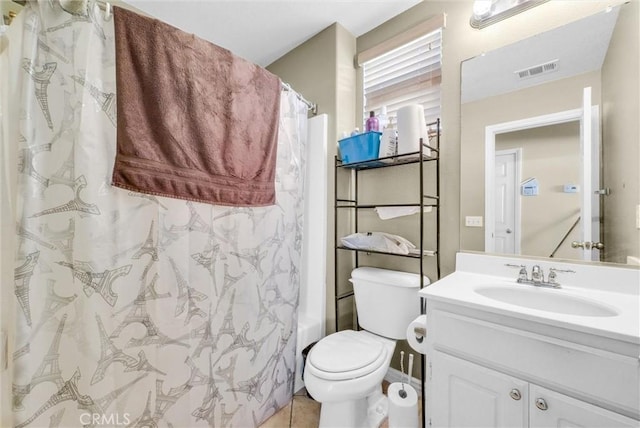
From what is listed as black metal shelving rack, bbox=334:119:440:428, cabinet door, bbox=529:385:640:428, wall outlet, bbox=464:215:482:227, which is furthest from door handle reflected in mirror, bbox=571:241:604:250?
cabinet door, bbox=529:385:640:428

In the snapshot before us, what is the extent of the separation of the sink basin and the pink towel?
1.18m

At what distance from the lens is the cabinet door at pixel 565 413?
2.33 feet

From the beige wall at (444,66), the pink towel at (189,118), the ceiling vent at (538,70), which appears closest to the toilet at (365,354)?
the beige wall at (444,66)

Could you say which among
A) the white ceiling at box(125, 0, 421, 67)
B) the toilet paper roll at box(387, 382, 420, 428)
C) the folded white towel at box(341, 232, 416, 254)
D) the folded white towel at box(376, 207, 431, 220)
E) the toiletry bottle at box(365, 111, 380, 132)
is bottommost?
the toilet paper roll at box(387, 382, 420, 428)

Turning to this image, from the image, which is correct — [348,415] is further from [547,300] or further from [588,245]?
[588,245]

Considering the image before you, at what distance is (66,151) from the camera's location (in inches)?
35.0

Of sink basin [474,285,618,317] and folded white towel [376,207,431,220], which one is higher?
folded white towel [376,207,431,220]

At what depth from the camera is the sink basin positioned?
965 mm

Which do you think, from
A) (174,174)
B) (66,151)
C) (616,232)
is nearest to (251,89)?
(174,174)

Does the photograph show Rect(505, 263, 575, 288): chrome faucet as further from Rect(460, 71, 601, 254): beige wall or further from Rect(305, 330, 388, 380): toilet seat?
Rect(305, 330, 388, 380): toilet seat

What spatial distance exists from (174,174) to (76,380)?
79 centimetres

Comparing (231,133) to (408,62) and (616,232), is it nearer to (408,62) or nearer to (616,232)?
(408,62)

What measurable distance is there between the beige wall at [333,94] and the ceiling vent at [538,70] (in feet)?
3.12

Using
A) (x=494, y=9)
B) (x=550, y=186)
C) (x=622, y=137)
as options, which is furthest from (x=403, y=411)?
(x=494, y=9)
